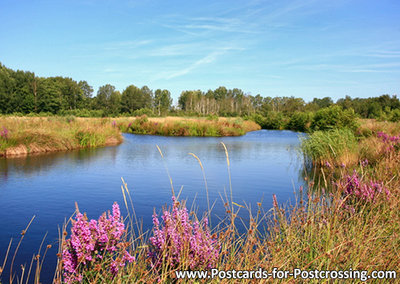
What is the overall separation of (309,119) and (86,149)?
3525 cm

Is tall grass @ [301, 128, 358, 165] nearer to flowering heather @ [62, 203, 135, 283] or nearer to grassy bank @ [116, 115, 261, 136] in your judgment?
flowering heather @ [62, 203, 135, 283]

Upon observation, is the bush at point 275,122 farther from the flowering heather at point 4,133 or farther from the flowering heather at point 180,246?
the flowering heather at point 180,246

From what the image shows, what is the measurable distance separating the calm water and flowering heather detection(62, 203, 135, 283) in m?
1.74

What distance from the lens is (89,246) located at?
2316mm

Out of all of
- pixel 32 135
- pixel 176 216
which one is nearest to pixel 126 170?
pixel 32 135

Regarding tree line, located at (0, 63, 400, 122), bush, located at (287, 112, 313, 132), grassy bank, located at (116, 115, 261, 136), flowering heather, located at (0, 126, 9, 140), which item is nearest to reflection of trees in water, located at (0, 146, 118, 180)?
flowering heather, located at (0, 126, 9, 140)

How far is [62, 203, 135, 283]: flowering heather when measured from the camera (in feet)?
7.56

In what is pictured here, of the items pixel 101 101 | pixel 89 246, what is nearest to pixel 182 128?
pixel 89 246

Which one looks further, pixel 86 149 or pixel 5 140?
pixel 86 149

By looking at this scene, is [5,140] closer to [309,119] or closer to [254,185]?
[254,185]

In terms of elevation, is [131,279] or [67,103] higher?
[67,103]

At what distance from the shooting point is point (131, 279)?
8.25 ft

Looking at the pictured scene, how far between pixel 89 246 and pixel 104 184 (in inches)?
261

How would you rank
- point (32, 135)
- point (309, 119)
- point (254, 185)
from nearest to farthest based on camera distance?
point (254, 185)
point (32, 135)
point (309, 119)
